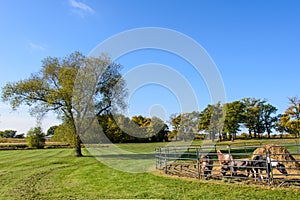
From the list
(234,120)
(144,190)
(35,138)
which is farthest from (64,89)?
(234,120)

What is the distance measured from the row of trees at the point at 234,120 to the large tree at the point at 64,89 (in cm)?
3232

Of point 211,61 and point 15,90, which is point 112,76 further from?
point 211,61

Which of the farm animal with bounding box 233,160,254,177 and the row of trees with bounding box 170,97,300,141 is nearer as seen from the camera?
the farm animal with bounding box 233,160,254,177

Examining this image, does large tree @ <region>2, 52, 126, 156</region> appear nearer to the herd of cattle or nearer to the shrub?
the herd of cattle

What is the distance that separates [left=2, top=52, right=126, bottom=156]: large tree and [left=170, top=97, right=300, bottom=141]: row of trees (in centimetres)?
3232

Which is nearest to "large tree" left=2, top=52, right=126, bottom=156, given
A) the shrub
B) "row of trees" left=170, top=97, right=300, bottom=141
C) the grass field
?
the grass field

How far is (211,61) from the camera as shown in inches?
725

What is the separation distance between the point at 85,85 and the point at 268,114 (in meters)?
60.4

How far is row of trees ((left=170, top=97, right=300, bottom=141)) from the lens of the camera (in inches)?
2039

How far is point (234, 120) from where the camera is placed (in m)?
55.4

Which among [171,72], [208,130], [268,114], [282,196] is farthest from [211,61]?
[268,114]

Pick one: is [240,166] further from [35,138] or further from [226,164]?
[35,138]

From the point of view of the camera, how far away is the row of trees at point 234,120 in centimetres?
5179

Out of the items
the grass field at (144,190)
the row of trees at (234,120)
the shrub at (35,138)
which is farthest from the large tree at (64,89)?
the row of trees at (234,120)
